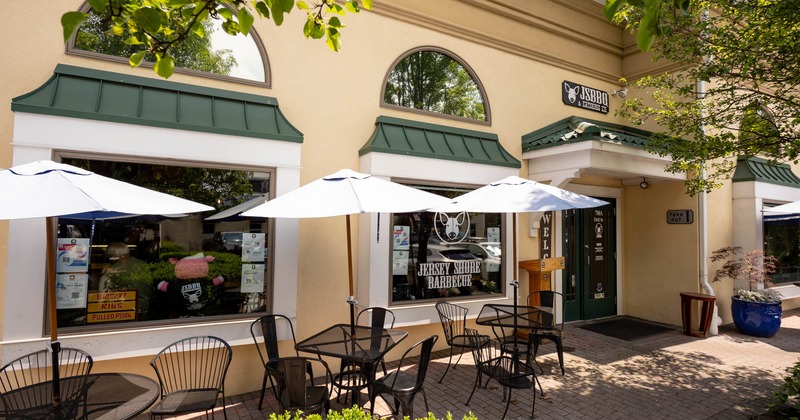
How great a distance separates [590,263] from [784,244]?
529 cm

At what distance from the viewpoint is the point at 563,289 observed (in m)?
8.16

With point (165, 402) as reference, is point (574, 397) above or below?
below

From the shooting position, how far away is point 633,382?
17.7ft

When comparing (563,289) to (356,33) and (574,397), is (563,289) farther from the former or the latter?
(356,33)

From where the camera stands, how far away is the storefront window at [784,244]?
913cm

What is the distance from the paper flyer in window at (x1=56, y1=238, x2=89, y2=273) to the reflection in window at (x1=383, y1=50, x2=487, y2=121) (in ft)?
13.8

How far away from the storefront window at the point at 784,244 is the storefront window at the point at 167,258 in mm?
10686

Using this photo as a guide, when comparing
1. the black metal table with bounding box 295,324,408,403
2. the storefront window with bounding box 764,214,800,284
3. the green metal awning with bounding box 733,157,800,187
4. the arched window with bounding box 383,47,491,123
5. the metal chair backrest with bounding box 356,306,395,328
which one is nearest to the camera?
the black metal table with bounding box 295,324,408,403

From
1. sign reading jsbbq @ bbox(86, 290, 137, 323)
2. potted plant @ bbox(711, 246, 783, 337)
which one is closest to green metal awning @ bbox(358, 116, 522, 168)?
sign reading jsbbq @ bbox(86, 290, 137, 323)

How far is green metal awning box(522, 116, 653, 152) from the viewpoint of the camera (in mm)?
6469

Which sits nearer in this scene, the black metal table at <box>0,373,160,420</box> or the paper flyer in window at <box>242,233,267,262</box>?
the black metal table at <box>0,373,160,420</box>

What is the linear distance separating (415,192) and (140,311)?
3.32 meters

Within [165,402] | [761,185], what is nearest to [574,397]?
[165,402]

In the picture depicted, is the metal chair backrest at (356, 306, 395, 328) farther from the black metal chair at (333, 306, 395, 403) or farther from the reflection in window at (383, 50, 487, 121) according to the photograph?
the reflection in window at (383, 50, 487, 121)
